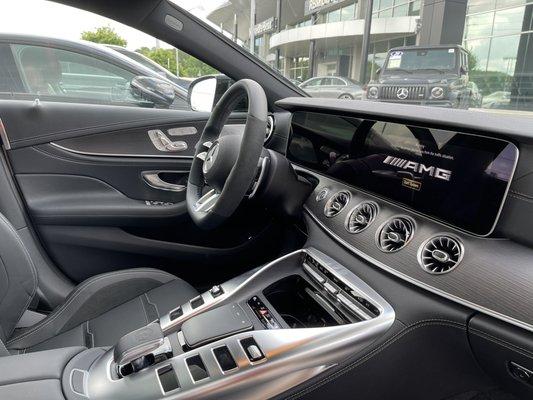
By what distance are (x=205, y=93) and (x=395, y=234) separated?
1360mm

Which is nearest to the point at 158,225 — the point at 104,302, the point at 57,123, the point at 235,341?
the point at 104,302

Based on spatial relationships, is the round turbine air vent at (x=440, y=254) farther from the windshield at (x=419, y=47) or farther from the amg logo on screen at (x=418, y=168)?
the windshield at (x=419, y=47)

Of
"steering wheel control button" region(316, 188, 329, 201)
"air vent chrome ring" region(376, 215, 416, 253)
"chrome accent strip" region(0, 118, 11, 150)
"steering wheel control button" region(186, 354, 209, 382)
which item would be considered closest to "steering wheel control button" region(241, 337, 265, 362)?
"steering wheel control button" region(186, 354, 209, 382)

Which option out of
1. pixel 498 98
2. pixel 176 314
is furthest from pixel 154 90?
pixel 498 98

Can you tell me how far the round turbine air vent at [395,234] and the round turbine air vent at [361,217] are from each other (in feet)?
0.25

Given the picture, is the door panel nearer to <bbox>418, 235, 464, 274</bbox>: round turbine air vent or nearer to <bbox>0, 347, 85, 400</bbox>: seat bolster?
<bbox>418, 235, 464, 274</bbox>: round turbine air vent

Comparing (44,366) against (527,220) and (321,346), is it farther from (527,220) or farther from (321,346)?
(527,220)

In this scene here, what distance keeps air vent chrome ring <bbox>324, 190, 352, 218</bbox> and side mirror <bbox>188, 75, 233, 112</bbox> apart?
88cm

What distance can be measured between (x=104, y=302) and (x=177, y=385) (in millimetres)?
782

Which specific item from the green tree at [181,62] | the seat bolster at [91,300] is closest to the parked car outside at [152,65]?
the green tree at [181,62]

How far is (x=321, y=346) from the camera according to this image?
1.10 meters

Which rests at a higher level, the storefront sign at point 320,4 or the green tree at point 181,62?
the storefront sign at point 320,4

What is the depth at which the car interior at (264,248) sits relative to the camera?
1034 mm

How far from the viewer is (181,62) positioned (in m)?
2.13
